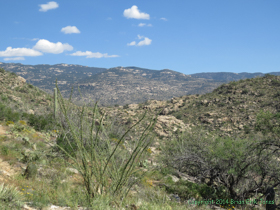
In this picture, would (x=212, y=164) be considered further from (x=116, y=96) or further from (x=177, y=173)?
(x=116, y=96)

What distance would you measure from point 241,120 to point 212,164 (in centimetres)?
1984

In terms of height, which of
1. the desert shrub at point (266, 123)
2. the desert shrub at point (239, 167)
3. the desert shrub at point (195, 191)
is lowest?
the desert shrub at point (195, 191)

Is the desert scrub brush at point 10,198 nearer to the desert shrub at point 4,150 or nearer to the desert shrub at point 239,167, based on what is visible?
the desert shrub at point 4,150

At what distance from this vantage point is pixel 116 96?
335 feet

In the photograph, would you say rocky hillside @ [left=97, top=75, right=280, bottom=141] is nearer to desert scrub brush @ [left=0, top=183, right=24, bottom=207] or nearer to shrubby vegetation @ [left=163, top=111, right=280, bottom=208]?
shrubby vegetation @ [left=163, top=111, right=280, bottom=208]

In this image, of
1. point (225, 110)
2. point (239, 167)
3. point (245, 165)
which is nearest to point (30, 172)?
point (239, 167)

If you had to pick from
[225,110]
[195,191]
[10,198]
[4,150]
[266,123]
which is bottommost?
[195,191]

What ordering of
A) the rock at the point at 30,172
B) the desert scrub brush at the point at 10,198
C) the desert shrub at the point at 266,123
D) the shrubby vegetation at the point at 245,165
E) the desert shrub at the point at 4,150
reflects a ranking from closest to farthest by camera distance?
the desert scrub brush at the point at 10,198 → the rock at the point at 30,172 → the desert shrub at the point at 4,150 → the shrubby vegetation at the point at 245,165 → the desert shrub at the point at 266,123

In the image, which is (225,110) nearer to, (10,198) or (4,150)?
(4,150)

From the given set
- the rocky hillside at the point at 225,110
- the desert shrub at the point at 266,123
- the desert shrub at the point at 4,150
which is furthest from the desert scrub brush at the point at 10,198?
the rocky hillside at the point at 225,110

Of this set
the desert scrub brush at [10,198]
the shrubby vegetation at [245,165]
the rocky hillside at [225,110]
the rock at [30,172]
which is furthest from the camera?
the rocky hillside at [225,110]

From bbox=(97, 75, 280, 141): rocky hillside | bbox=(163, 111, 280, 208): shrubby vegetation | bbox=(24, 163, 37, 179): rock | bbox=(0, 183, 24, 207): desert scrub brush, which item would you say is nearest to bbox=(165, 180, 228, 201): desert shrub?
bbox=(163, 111, 280, 208): shrubby vegetation

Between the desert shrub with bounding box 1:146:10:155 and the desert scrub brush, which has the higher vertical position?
the desert scrub brush

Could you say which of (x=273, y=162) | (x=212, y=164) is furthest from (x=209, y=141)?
(x=273, y=162)
